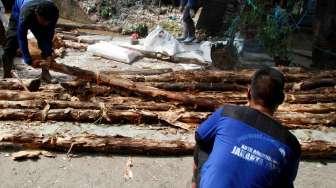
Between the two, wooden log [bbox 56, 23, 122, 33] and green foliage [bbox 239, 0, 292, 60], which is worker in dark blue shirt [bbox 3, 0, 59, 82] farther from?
wooden log [bbox 56, 23, 122, 33]

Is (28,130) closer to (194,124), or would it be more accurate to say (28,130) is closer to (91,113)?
(91,113)

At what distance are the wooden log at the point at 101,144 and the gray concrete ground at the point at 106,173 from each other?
89mm

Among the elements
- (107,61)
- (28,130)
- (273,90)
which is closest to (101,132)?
(28,130)

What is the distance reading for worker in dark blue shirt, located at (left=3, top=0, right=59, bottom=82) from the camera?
6620 mm

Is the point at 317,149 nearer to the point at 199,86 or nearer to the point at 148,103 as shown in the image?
the point at 199,86

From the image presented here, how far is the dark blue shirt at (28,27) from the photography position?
6754 millimetres

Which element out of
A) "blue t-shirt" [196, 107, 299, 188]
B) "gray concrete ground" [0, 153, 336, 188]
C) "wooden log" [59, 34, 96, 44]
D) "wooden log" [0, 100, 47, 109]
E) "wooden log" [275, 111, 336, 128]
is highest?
"blue t-shirt" [196, 107, 299, 188]

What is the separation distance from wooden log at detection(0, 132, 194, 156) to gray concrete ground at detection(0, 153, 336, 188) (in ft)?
0.29

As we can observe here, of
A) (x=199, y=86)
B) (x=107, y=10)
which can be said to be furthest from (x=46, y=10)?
(x=107, y=10)

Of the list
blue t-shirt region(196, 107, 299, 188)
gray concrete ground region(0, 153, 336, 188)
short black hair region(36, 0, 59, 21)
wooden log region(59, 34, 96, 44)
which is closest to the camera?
blue t-shirt region(196, 107, 299, 188)

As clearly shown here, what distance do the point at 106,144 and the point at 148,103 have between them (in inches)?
47.8

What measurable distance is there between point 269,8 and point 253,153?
838 cm

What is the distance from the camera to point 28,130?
5.60 metres

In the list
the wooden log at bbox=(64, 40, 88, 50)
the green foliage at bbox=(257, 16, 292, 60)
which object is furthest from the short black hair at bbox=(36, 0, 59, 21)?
the green foliage at bbox=(257, 16, 292, 60)
